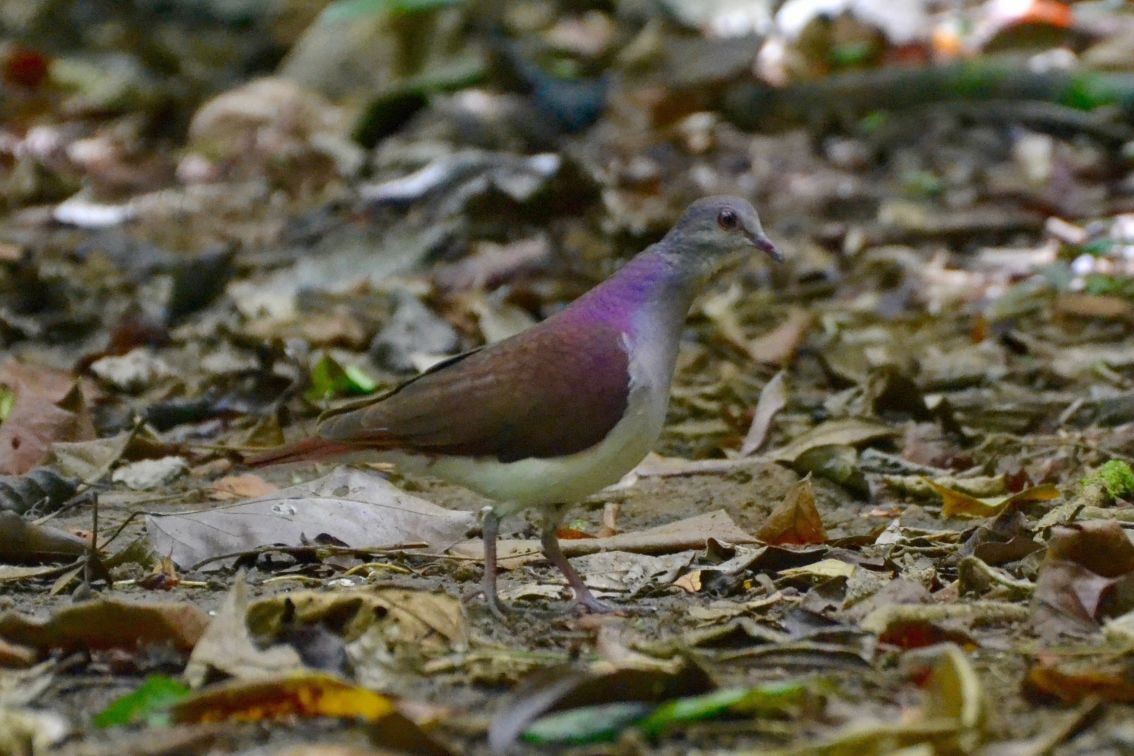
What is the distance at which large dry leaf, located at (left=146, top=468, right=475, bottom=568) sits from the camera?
4281 millimetres

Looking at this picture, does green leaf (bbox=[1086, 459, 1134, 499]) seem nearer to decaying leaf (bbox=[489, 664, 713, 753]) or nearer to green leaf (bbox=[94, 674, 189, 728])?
decaying leaf (bbox=[489, 664, 713, 753])

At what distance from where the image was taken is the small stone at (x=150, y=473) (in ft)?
17.4

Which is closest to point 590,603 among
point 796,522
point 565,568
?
point 565,568

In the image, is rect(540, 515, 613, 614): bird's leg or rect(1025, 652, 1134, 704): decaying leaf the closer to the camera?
rect(1025, 652, 1134, 704): decaying leaf

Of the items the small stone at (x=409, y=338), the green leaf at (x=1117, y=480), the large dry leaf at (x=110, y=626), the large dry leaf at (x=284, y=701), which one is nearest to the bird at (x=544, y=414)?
the large dry leaf at (x=110, y=626)

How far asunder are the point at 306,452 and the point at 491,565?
596 mm

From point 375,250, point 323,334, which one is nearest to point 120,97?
point 375,250

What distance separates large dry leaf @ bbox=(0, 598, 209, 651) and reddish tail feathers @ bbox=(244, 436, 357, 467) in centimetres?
93

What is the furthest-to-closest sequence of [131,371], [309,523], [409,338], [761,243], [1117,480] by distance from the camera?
[409,338], [131,371], [1117,480], [761,243], [309,523]

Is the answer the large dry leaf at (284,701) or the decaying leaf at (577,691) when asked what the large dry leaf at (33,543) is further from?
the decaying leaf at (577,691)

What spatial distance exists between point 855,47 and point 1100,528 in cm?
928

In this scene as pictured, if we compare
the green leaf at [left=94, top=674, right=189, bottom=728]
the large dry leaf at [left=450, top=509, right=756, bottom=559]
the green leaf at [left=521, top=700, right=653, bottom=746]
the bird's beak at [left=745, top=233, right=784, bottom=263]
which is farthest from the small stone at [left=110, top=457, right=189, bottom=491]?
the green leaf at [left=521, top=700, right=653, bottom=746]

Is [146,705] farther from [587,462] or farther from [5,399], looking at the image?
[5,399]

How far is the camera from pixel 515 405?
13.4 feet
